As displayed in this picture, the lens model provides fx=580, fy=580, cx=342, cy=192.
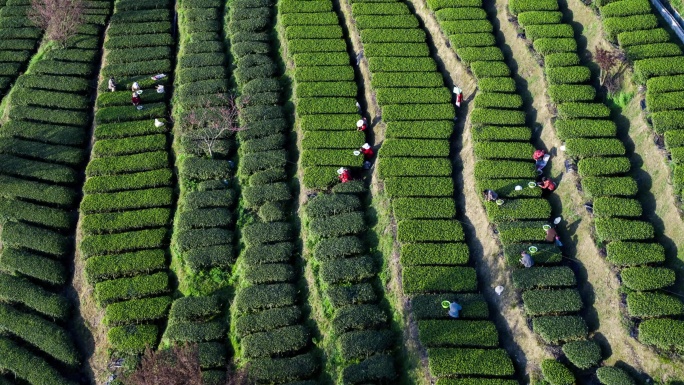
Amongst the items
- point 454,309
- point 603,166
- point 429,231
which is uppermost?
point 603,166

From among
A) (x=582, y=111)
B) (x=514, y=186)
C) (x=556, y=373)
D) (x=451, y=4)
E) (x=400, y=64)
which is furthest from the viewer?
(x=451, y=4)

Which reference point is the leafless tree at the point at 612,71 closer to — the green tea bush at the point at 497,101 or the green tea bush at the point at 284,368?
the green tea bush at the point at 497,101

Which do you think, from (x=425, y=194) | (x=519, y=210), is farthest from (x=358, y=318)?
(x=519, y=210)

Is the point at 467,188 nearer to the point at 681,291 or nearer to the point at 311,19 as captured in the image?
the point at 681,291

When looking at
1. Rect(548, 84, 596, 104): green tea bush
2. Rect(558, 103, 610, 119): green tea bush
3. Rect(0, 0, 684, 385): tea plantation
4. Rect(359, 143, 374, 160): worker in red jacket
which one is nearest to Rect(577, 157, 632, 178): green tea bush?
Rect(0, 0, 684, 385): tea plantation

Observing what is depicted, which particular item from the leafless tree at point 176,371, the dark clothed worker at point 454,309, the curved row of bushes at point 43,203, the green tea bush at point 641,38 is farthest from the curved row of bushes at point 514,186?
the curved row of bushes at point 43,203

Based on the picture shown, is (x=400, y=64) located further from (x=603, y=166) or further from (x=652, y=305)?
(x=652, y=305)

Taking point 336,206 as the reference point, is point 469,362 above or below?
below
